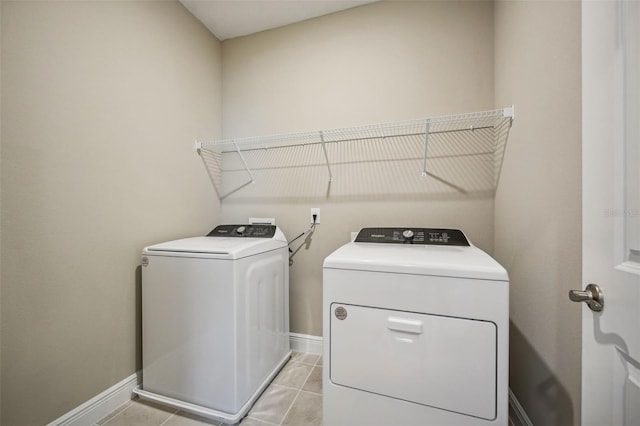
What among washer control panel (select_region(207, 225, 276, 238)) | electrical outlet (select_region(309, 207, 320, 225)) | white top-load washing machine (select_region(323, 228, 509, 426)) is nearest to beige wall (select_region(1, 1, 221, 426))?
washer control panel (select_region(207, 225, 276, 238))

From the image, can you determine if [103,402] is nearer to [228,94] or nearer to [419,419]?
[419,419]

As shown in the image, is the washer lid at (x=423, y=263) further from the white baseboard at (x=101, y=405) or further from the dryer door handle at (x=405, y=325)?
the white baseboard at (x=101, y=405)

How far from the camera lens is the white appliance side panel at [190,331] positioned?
1271mm

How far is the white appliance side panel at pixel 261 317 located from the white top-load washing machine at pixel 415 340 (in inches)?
19.6

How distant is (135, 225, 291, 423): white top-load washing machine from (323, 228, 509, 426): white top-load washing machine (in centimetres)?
50

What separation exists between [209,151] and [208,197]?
399 mm

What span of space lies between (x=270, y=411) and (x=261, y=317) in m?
0.50

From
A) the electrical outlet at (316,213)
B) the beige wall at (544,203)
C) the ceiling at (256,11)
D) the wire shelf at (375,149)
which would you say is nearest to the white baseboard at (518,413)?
the beige wall at (544,203)

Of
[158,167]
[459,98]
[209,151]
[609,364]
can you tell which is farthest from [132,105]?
[609,364]

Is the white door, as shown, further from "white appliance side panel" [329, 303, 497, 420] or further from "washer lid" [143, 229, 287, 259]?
"washer lid" [143, 229, 287, 259]

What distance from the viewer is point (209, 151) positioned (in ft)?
6.93

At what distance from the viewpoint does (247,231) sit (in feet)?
5.95

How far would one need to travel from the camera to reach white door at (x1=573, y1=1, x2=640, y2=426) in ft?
1.71

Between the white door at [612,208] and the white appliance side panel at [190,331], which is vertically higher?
the white door at [612,208]
